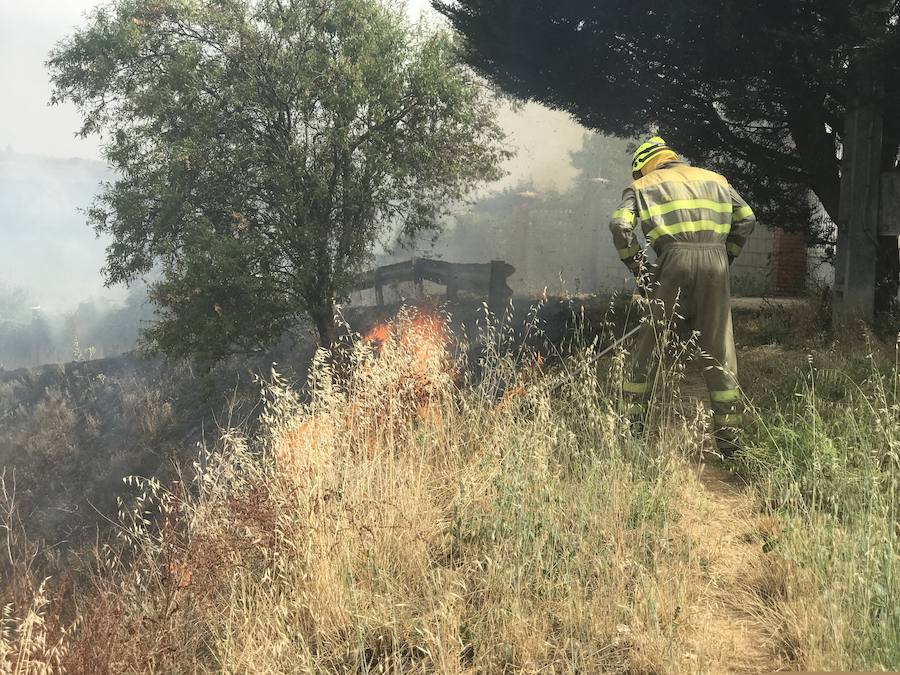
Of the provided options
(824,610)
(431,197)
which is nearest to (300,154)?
(431,197)

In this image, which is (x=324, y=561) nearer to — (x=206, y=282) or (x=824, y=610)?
(x=824, y=610)

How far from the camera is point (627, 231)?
4.52m

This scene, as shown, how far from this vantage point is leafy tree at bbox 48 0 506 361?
33.9 ft

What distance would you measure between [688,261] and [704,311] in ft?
1.19

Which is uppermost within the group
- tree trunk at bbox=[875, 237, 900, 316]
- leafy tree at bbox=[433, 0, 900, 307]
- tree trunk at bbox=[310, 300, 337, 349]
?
leafy tree at bbox=[433, 0, 900, 307]

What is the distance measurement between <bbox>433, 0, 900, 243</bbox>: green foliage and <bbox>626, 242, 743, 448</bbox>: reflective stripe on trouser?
9.11ft

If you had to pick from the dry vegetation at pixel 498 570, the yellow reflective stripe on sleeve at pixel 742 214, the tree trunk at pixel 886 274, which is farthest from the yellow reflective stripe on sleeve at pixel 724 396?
the tree trunk at pixel 886 274

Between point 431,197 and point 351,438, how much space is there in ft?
29.6

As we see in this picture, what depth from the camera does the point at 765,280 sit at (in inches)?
515

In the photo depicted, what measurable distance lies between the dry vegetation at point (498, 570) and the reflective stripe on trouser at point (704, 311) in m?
0.55

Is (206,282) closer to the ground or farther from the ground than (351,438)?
farther from the ground

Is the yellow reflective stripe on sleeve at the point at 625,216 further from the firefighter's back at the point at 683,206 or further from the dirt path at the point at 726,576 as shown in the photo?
the dirt path at the point at 726,576

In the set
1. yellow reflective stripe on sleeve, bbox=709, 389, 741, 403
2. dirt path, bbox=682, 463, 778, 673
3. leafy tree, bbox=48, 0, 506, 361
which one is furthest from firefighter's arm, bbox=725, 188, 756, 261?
leafy tree, bbox=48, 0, 506, 361

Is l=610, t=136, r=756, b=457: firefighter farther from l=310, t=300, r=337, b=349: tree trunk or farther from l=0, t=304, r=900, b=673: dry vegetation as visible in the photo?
l=310, t=300, r=337, b=349: tree trunk
